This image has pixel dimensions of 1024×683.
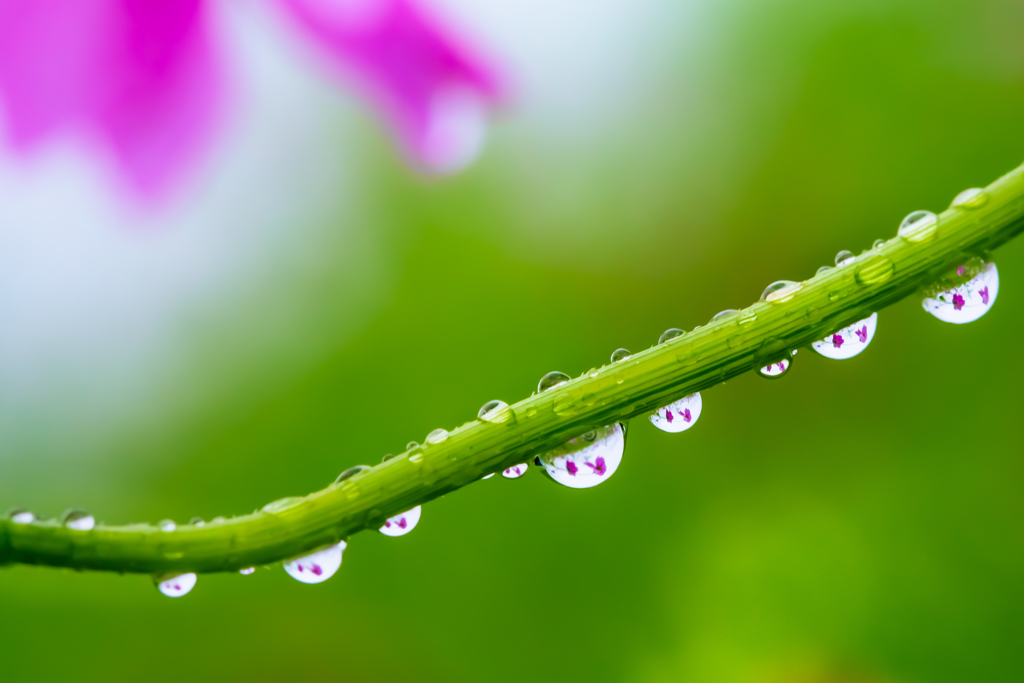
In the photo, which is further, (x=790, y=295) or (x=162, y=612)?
(x=162, y=612)

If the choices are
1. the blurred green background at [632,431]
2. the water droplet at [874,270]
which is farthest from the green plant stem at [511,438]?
the blurred green background at [632,431]

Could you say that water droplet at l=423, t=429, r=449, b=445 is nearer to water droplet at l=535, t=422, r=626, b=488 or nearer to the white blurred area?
water droplet at l=535, t=422, r=626, b=488

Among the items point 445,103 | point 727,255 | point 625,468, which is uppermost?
point 445,103

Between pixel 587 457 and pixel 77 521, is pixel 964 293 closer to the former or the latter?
pixel 587 457

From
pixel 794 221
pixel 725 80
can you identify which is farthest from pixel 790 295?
pixel 725 80

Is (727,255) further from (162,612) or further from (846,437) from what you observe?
(162,612)

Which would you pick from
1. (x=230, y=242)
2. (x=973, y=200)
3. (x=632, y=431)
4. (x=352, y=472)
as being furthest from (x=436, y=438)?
(x=230, y=242)

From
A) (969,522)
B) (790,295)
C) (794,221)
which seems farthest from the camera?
(794,221)
